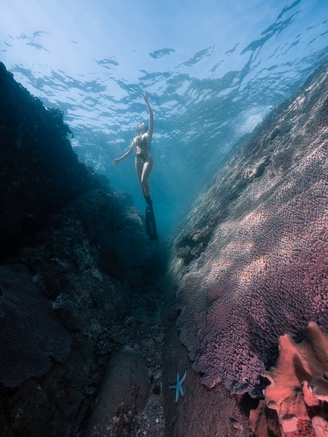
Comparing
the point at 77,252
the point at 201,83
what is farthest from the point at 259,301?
the point at 201,83

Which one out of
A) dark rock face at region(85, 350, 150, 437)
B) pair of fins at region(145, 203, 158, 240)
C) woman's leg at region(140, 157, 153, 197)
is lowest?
dark rock face at region(85, 350, 150, 437)

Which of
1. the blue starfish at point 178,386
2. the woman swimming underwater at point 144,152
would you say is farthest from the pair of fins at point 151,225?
the blue starfish at point 178,386

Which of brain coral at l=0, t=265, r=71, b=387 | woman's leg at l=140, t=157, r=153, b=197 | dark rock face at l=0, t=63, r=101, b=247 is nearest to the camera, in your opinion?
brain coral at l=0, t=265, r=71, b=387

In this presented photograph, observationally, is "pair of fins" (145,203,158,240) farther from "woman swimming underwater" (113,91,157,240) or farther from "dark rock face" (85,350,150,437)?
"dark rock face" (85,350,150,437)

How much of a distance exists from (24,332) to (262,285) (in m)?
3.74

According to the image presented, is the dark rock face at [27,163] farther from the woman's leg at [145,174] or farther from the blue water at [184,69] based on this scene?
the blue water at [184,69]

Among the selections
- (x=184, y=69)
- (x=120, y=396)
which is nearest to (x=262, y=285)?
(x=120, y=396)

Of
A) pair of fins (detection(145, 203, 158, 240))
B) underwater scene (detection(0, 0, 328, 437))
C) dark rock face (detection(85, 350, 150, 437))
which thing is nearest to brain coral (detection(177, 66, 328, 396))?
underwater scene (detection(0, 0, 328, 437))

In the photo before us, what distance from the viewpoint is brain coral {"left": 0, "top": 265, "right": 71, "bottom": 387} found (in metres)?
2.66

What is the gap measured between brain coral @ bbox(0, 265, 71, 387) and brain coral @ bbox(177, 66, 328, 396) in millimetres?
2225

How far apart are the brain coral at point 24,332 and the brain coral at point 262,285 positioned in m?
2.23

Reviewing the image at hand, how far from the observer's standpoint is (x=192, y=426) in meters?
2.38

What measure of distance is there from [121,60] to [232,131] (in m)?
17.8

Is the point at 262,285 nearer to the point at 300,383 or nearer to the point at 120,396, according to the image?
the point at 300,383
